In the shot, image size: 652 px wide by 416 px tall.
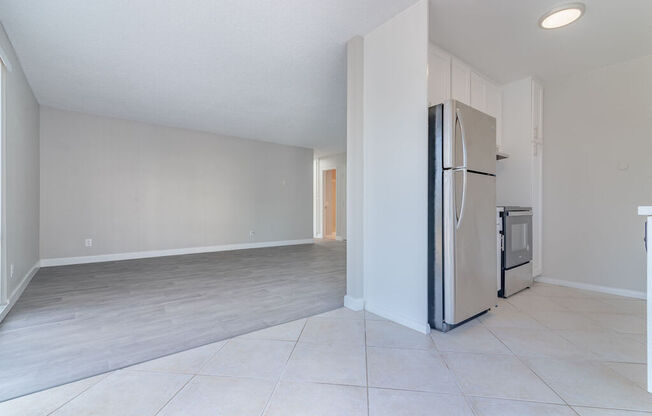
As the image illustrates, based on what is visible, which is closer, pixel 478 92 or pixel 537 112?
pixel 478 92

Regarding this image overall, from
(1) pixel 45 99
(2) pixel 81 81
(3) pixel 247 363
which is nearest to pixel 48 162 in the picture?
(1) pixel 45 99

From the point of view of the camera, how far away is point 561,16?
2143mm

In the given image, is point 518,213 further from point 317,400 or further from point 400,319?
point 317,400

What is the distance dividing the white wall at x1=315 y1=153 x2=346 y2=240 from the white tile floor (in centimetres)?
573

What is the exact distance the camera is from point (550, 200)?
10.7ft

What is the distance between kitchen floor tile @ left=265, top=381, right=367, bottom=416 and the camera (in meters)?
1.19

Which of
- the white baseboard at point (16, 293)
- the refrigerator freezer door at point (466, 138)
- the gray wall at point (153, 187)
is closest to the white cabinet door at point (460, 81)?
the refrigerator freezer door at point (466, 138)

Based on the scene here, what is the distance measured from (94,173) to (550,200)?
6.46m

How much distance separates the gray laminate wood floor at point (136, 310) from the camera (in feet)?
5.30

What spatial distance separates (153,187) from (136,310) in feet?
10.7

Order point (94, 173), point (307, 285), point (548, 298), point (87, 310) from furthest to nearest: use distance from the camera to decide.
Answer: point (94, 173) < point (307, 285) < point (548, 298) < point (87, 310)

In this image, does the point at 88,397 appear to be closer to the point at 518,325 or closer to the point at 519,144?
the point at 518,325

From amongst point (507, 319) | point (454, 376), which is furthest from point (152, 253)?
point (507, 319)

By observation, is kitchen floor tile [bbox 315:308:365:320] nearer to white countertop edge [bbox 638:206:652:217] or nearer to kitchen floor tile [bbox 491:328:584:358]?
kitchen floor tile [bbox 491:328:584:358]
